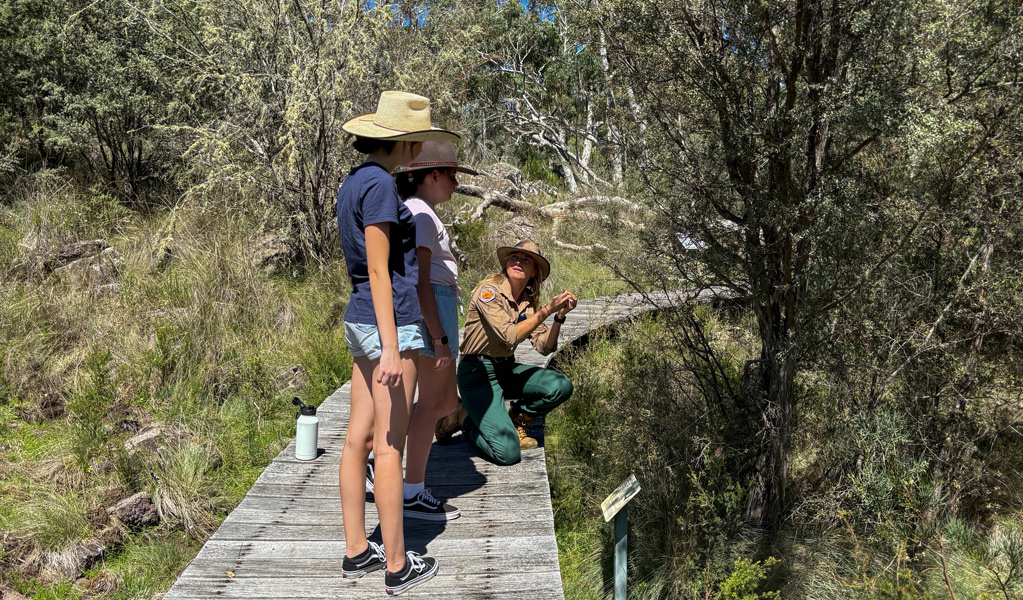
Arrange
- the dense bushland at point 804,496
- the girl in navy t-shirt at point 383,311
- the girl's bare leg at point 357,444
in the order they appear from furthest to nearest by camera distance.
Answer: the dense bushland at point 804,496
the girl's bare leg at point 357,444
the girl in navy t-shirt at point 383,311

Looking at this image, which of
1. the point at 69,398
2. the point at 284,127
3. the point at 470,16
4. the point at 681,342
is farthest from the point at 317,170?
the point at 470,16

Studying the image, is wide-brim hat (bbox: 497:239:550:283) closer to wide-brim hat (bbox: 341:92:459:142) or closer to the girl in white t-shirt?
the girl in white t-shirt

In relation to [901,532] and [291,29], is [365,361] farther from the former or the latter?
[291,29]

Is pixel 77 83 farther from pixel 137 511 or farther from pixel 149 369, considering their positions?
pixel 137 511

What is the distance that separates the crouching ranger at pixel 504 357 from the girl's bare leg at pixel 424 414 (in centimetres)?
68

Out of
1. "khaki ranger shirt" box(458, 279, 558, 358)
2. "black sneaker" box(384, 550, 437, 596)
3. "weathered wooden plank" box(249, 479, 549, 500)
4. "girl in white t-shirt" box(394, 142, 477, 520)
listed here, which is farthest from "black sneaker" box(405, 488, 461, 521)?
"khaki ranger shirt" box(458, 279, 558, 358)

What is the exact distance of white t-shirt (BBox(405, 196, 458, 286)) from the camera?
3391 millimetres

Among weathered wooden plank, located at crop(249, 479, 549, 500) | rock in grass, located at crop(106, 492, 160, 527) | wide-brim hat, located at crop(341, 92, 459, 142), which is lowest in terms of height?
rock in grass, located at crop(106, 492, 160, 527)

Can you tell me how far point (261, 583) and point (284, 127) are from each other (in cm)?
667

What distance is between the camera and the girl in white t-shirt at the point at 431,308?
337cm

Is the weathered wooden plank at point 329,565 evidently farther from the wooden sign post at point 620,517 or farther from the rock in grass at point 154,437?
the rock in grass at point 154,437

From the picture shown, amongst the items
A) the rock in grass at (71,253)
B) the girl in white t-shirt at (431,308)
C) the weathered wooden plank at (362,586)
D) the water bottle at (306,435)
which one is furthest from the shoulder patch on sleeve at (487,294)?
Result: the rock in grass at (71,253)

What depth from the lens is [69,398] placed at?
6.48 m

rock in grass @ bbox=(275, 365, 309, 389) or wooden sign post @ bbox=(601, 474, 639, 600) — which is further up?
wooden sign post @ bbox=(601, 474, 639, 600)
